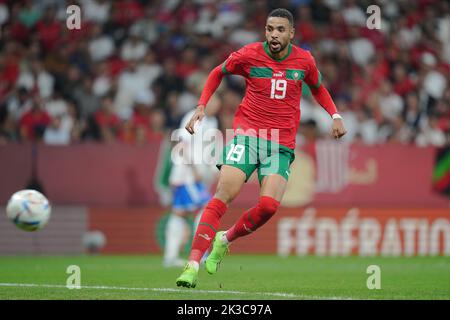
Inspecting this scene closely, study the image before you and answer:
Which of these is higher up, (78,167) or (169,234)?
(78,167)

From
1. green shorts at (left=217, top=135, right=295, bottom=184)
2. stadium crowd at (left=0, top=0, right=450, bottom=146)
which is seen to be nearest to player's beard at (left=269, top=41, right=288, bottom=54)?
green shorts at (left=217, top=135, right=295, bottom=184)

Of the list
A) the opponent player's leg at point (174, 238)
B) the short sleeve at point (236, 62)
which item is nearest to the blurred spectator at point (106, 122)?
the opponent player's leg at point (174, 238)

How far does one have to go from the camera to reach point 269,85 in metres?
9.38

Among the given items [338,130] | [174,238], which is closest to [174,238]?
[174,238]

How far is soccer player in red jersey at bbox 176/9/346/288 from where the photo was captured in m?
9.12

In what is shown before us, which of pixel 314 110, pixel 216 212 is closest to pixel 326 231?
pixel 314 110

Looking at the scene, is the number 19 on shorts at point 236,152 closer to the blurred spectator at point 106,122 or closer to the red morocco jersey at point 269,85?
the red morocco jersey at point 269,85

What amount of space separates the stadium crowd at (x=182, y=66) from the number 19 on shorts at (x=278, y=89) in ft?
22.8

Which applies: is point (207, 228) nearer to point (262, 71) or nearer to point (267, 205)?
point (267, 205)

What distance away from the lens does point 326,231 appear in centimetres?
1656

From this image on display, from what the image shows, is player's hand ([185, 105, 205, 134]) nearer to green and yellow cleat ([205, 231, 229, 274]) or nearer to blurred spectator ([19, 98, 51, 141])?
green and yellow cleat ([205, 231, 229, 274])

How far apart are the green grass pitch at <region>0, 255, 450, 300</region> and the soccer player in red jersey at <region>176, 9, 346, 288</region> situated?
2.36 ft

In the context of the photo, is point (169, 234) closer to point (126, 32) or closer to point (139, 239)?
point (139, 239)
